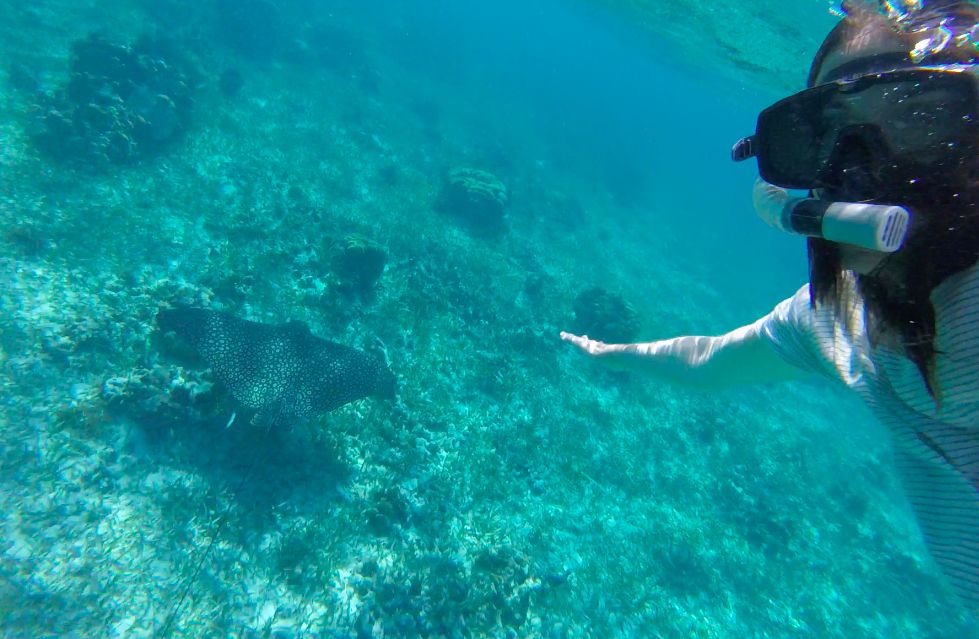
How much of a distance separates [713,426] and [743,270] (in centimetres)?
2398

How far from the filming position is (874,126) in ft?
3.89

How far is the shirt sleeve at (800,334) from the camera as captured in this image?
6.76 feet

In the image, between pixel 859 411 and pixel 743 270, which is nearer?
pixel 859 411

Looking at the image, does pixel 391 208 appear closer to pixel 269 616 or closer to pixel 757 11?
pixel 269 616

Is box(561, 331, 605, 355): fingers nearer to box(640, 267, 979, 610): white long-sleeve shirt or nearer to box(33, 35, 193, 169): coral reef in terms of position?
box(640, 267, 979, 610): white long-sleeve shirt

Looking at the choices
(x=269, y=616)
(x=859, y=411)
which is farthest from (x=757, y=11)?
(x=269, y=616)

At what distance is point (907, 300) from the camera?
1257 millimetres

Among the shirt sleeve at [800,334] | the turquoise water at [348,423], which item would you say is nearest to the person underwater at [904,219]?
the shirt sleeve at [800,334]

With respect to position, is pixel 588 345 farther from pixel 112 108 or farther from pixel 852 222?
pixel 112 108

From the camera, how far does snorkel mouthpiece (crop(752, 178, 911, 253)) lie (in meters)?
1.02

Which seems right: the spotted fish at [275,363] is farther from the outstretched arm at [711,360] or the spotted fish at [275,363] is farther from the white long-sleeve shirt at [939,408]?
the white long-sleeve shirt at [939,408]

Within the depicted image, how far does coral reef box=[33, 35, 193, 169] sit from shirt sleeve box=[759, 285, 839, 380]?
42.3 feet

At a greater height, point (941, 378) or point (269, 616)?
point (941, 378)

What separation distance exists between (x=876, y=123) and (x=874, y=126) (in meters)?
0.02
